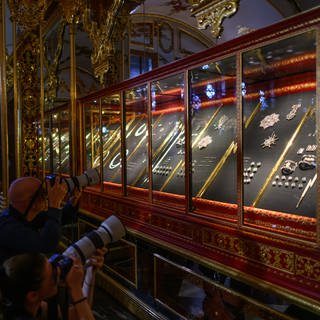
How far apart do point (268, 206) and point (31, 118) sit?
3696 millimetres

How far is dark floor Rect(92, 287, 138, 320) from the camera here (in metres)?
3.51

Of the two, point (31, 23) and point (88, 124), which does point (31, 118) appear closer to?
point (88, 124)

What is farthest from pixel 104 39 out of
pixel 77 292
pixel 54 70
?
pixel 77 292

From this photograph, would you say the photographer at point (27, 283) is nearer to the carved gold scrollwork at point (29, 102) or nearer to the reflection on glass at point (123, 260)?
the reflection on glass at point (123, 260)

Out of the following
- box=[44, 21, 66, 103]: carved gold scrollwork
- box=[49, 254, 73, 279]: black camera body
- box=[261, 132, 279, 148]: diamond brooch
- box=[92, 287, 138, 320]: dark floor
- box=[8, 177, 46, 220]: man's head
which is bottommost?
box=[92, 287, 138, 320]: dark floor

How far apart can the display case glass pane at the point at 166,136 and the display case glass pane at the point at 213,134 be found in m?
0.28

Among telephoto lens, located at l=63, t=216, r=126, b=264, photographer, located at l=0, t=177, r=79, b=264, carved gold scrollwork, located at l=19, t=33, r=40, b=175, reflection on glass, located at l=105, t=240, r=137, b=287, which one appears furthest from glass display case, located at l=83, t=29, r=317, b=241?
carved gold scrollwork, located at l=19, t=33, r=40, b=175

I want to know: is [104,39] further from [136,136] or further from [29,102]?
[136,136]

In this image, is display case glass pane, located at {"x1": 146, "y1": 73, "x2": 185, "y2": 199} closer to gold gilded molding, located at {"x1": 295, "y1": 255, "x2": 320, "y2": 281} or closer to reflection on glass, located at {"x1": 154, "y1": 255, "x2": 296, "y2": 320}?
reflection on glass, located at {"x1": 154, "y1": 255, "x2": 296, "y2": 320}

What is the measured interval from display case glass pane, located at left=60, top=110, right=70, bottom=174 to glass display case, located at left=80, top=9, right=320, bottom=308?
6.63 ft

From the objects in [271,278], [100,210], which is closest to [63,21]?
[100,210]

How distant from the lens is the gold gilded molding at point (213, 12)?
2.55 metres

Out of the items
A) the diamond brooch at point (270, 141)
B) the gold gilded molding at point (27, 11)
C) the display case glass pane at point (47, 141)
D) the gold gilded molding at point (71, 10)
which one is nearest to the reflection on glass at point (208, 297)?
the diamond brooch at point (270, 141)

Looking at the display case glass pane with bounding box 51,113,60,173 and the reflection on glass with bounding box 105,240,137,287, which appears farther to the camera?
the display case glass pane with bounding box 51,113,60,173
